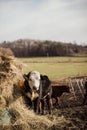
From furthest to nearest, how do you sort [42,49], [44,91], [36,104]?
1. [42,49]
2. [44,91]
3. [36,104]

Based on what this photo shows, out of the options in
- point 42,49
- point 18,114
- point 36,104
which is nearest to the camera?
point 18,114

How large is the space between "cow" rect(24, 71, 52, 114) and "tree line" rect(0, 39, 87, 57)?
40348mm

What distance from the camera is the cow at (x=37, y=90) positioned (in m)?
9.73

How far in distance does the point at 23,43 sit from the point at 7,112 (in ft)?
170

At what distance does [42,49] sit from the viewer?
180 ft

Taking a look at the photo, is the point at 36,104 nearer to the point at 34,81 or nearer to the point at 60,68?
Answer: the point at 34,81

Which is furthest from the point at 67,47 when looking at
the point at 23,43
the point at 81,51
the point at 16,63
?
the point at 16,63

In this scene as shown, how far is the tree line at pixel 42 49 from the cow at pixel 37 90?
132ft

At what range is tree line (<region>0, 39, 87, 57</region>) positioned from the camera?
2043 inches

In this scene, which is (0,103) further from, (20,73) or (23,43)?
(23,43)

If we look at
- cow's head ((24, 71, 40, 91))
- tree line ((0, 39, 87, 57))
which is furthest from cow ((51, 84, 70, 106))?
tree line ((0, 39, 87, 57))

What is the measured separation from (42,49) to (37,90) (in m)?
45.2

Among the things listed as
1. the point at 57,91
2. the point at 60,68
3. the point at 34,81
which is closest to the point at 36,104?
the point at 34,81

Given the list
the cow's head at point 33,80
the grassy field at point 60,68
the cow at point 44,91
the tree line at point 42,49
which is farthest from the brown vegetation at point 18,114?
the tree line at point 42,49
